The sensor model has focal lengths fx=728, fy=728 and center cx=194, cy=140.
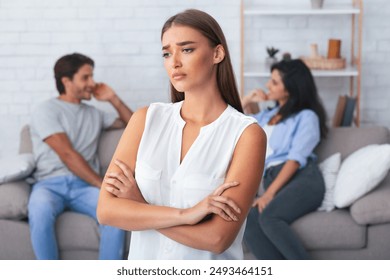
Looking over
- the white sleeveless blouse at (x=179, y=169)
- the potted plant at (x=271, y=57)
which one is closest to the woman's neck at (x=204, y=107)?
the white sleeveless blouse at (x=179, y=169)

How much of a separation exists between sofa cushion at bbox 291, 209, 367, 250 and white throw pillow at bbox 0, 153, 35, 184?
141 centimetres

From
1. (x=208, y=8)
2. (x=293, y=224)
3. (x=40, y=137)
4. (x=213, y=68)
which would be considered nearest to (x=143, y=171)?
(x=213, y=68)

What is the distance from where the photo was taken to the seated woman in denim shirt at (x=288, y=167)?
3561mm

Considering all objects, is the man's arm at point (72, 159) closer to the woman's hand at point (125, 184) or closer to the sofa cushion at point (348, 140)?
the sofa cushion at point (348, 140)

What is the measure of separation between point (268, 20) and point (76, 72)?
53.4 inches

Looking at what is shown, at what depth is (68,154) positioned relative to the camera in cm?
380

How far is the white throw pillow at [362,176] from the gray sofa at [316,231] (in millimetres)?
43

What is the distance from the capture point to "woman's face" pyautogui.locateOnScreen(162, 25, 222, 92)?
1632 mm

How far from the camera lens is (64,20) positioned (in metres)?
4.68

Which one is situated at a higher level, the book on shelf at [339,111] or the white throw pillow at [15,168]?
the book on shelf at [339,111]

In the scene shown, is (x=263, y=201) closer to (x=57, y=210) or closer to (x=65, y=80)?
(x=57, y=210)

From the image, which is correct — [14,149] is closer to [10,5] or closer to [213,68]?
[10,5]

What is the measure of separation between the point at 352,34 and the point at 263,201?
5.00 ft

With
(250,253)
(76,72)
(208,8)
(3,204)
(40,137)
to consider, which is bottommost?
(250,253)
